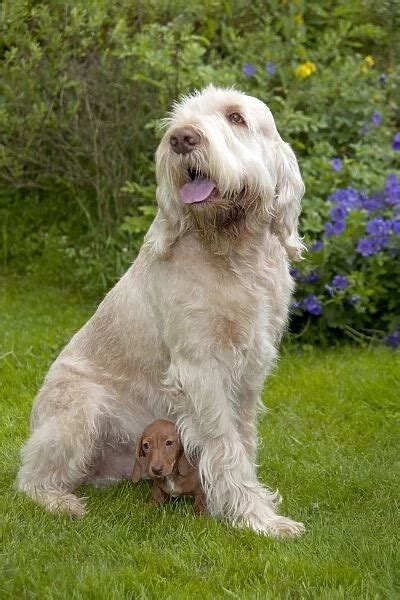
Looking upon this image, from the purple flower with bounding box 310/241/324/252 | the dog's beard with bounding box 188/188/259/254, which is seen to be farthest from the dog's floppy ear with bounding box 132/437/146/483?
the purple flower with bounding box 310/241/324/252

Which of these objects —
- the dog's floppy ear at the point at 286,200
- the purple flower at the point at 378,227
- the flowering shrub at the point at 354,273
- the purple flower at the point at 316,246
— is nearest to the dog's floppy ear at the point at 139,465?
the dog's floppy ear at the point at 286,200

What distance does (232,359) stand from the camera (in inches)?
169

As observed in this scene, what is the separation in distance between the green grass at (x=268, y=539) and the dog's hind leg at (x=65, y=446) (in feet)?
0.37

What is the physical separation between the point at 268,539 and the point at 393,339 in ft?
10.4

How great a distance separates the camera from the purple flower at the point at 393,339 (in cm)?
Result: 705

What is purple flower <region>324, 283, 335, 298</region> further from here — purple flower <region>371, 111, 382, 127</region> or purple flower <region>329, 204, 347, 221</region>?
purple flower <region>371, 111, 382, 127</region>

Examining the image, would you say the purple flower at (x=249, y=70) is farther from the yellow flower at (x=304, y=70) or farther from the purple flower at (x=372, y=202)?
the purple flower at (x=372, y=202)

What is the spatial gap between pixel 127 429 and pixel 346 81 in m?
4.66

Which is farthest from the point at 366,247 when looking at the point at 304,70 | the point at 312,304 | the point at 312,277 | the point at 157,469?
the point at 157,469

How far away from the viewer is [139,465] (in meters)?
4.43

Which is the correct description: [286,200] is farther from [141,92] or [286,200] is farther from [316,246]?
[141,92]

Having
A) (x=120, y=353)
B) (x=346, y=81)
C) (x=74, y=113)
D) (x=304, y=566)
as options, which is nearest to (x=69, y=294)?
(x=74, y=113)

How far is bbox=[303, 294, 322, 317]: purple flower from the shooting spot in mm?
6973

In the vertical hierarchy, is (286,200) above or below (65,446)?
above
